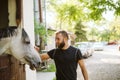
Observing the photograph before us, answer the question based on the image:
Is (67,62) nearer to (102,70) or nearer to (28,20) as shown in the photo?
(28,20)

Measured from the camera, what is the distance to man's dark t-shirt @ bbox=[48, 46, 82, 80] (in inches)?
138

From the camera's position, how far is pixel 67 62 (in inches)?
138

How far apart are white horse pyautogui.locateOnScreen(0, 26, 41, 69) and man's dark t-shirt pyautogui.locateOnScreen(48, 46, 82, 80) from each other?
0.27 metres

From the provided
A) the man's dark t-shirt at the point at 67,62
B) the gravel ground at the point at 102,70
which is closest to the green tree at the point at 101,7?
the gravel ground at the point at 102,70

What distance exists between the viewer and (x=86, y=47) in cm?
2089

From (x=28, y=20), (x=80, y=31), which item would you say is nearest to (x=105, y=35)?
(x=80, y=31)

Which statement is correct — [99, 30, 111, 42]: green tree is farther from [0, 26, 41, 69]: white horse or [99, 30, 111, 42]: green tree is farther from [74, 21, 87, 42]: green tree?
[0, 26, 41, 69]: white horse

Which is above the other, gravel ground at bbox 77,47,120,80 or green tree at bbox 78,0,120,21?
green tree at bbox 78,0,120,21

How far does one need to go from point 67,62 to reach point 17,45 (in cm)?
66

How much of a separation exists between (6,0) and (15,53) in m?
1.90

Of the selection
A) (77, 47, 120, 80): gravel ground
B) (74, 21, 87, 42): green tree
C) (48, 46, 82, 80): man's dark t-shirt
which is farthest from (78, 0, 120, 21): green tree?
(74, 21, 87, 42): green tree

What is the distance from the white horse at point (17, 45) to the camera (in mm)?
3514

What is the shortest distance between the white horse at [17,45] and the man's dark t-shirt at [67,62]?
27 cm

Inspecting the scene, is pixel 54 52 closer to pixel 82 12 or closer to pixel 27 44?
pixel 27 44
